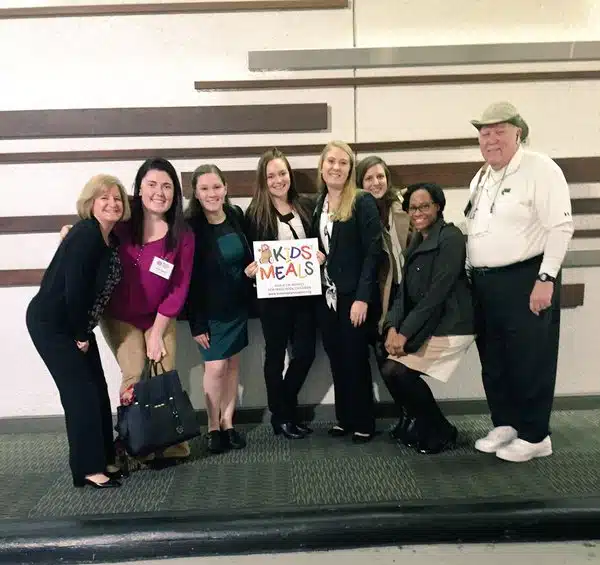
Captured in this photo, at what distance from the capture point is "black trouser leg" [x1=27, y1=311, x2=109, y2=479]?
7.04ft

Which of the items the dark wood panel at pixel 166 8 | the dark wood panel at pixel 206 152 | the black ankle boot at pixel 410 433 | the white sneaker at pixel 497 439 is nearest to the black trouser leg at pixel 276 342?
the black ankle boot at pixel 410 433

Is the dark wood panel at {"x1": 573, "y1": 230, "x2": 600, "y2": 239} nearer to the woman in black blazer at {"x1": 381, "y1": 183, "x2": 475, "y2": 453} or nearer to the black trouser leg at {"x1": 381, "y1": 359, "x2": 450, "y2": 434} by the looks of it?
the woman in black blazer at {"x1": 381, "y1": 183, "x2": 475, "y2": 453}

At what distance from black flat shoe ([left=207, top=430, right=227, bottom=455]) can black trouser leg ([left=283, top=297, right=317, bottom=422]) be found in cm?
41

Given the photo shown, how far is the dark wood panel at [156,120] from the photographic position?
279cm

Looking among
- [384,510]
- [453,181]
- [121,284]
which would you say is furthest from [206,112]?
[384,510]

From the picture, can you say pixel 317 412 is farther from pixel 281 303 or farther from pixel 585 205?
pixel 585 205

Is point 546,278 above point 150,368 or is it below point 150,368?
above

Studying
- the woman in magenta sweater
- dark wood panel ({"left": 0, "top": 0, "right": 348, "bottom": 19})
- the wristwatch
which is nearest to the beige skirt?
the wristwatch

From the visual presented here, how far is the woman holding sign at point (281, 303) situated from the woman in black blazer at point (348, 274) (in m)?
0.09

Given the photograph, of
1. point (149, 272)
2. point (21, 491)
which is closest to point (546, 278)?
point (149, 272)

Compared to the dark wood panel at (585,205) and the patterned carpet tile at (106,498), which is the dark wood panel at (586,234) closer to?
the dark wood panel at (585,205)

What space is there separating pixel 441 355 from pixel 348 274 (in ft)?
1.90

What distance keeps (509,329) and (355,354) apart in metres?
0.73

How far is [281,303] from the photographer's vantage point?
102 inches
